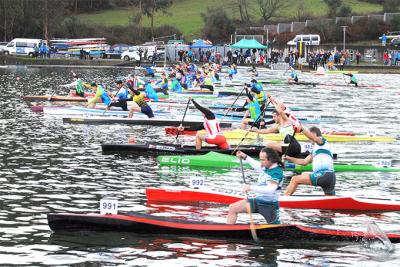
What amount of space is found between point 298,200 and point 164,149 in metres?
8.49

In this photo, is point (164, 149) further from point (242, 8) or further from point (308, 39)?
point (242, 8)

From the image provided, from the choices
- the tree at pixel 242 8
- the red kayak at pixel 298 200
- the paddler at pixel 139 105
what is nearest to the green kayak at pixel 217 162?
the red kayak at pixel 298 200

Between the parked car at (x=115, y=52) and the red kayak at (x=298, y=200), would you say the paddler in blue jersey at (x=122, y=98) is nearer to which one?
the red kayak at (x=298, y=200)

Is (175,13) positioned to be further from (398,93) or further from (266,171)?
(266,171)

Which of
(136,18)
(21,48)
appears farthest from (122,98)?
(136,18)

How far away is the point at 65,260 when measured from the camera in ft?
50.4

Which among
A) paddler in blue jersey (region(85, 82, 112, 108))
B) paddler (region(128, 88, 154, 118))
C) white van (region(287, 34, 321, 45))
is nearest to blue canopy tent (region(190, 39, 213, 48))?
white van (region(287, 34, 321, 45))

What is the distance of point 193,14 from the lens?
5354 inches

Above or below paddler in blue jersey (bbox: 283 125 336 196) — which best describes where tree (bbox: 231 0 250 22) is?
above

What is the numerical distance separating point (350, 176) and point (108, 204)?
31.5ft

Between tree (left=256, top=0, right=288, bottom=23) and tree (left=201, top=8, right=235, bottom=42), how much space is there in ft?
25.9

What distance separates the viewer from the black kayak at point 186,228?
16.5m

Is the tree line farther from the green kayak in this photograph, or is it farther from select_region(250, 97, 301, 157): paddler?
select_region(250, 97, 301, 157): paddler

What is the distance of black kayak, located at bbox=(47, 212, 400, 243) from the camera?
54.3 ft
